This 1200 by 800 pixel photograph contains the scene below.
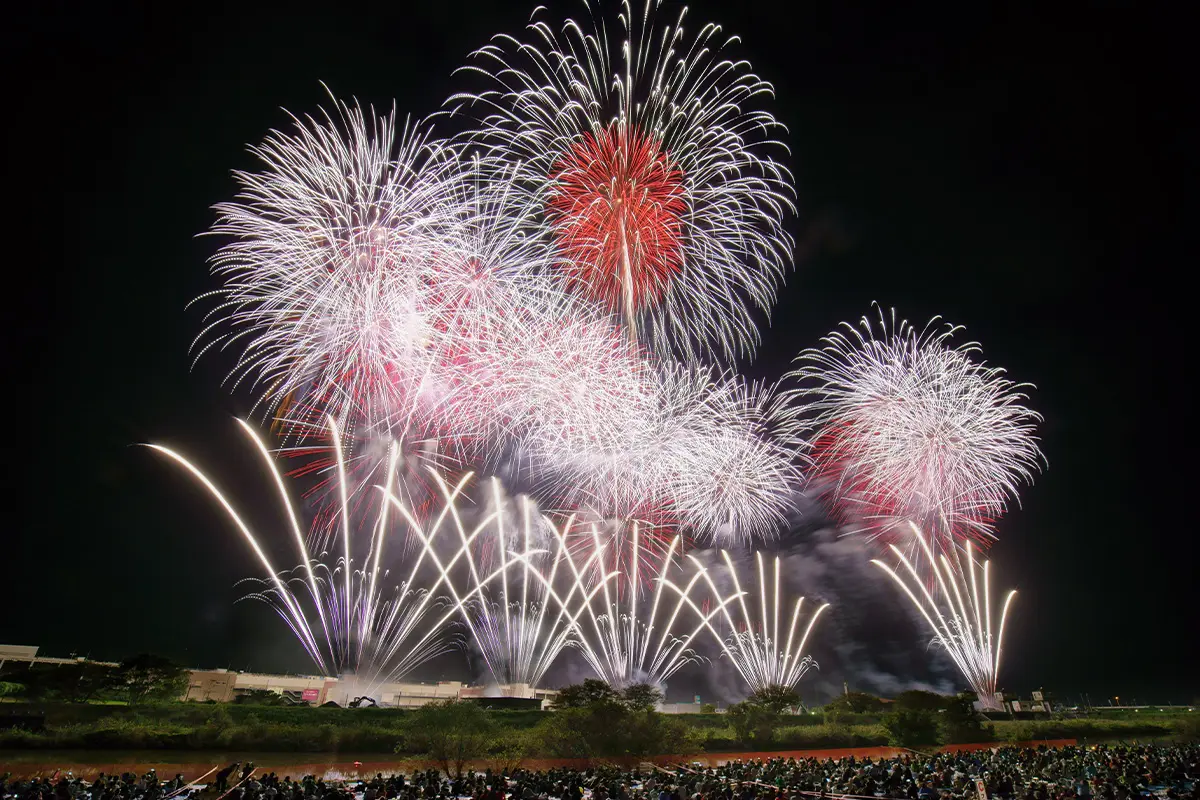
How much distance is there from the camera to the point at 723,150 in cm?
2536

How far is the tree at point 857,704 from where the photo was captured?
4697 cm

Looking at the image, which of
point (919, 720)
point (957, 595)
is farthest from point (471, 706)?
point (957, 595)

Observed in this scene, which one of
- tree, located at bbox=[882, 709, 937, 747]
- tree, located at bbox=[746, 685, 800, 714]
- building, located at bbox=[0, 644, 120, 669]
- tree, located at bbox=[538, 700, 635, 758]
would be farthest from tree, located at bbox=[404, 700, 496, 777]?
building, located at bbox=[0, 644, 120, 669]

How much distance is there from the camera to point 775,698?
1677 inches

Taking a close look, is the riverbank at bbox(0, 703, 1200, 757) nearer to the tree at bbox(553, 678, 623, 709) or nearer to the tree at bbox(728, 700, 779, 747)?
the tree at bbox(553, 678, 623, 709)

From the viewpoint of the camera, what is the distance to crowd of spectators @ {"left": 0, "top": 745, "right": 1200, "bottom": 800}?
A: 1759 cm

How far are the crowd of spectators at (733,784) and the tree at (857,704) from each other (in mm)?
21307

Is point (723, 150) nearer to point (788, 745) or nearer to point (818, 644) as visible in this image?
point (788, 745)

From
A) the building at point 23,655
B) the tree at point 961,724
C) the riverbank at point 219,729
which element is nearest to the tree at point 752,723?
the riverbank at point 219,729

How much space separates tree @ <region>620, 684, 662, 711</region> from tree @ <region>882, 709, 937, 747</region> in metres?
14.2

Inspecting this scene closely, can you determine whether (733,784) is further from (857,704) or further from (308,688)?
(308,688)

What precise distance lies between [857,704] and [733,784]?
107 feet

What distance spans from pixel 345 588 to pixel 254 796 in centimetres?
1529

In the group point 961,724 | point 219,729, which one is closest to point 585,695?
point 219,729
